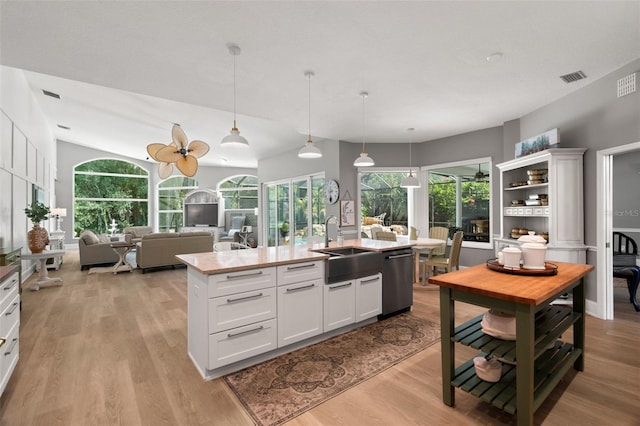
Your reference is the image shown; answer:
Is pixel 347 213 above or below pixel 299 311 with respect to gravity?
above

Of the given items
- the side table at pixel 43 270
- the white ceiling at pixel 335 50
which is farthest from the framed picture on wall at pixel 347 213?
the side table at pixel 43 270

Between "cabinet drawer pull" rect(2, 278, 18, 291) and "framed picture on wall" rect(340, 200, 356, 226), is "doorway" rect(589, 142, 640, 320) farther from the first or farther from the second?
"cabinet drawer pull" rect(2, 278, 18, 291)

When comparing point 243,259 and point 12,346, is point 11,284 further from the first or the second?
point 243,259

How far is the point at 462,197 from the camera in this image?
19.6 ft

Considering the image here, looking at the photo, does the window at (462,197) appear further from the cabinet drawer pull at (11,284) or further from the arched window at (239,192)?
the arched window at (239,192)

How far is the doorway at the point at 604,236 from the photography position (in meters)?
3.41

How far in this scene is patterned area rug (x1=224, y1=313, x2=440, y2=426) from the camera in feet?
6.54

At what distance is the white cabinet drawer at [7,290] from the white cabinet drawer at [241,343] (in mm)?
1344

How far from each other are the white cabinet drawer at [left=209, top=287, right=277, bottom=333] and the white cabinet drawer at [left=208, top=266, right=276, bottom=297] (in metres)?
0.04

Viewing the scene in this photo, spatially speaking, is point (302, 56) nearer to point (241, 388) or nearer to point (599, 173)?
point (241, 388)

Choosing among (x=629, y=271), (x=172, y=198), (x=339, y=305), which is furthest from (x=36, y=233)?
(x=629, y=271)

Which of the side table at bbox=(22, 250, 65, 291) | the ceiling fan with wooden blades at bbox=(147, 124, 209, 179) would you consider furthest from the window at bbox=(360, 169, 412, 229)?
the side table at bbox=(22, 250, 65, 291)

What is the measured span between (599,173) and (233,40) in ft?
13.7

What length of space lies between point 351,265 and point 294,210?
4.92 metres
